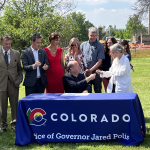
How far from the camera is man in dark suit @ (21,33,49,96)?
17.2ft

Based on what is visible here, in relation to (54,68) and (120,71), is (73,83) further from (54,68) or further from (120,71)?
(120,71)

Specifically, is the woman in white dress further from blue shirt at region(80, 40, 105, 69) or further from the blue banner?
blue shirt at region(80, 40, 105, 69)

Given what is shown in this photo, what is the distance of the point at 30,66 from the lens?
16.9 ft

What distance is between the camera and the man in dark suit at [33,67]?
5242 mm

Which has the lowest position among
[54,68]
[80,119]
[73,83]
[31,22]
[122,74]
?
[80,119]

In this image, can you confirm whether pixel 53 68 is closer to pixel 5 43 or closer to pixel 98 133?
pixel 5 43

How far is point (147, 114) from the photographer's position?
21.6 ft

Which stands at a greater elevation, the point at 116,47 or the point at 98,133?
the point at 116,47

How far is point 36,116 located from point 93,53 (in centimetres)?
231

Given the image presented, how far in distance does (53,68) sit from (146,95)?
4748mm

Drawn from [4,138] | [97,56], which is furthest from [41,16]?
[4,138]

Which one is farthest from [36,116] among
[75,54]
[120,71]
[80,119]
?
[75,54]

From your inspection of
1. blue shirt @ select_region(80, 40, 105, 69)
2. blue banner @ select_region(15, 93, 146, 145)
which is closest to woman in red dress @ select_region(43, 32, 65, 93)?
blue shirt @ select_region(80, 40, 105, 69)

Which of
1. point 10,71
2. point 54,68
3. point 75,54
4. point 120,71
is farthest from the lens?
point 75,54
